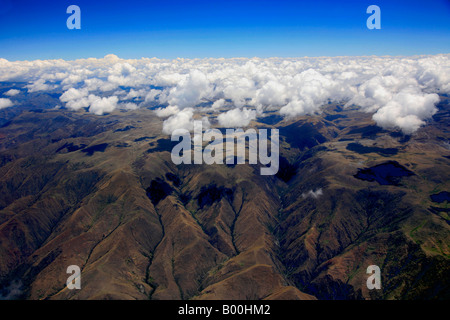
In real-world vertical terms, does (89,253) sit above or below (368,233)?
below

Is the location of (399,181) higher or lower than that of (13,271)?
higher

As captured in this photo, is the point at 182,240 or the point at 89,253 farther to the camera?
the point at 182,240

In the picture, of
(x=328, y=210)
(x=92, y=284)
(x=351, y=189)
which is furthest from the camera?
(x=351, y=189)

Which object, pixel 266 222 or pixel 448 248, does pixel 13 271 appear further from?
pixel 448 248

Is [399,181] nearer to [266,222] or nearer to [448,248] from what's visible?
[448,248]

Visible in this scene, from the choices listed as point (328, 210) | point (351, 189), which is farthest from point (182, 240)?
point (351, 189)
